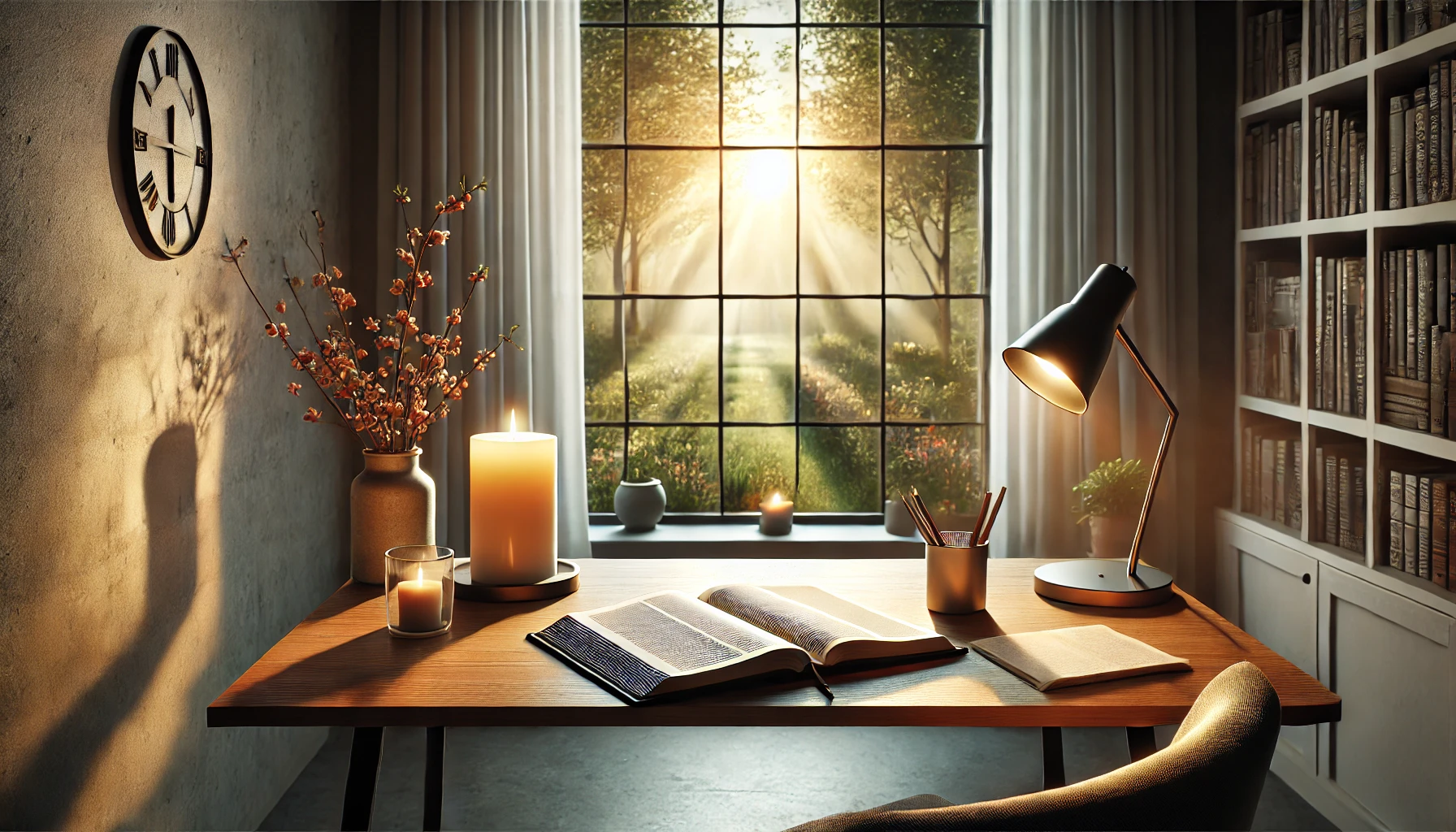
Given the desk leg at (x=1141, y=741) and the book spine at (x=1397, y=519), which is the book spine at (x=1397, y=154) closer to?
the book spine at (x=1397, y=519)

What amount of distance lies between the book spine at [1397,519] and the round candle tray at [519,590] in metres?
1.90

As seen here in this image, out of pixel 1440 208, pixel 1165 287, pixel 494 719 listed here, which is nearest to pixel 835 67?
pixel 1165 287

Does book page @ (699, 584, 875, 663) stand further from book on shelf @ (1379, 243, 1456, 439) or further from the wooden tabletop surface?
book on shelf @ (1379, 243, 1456, 439)

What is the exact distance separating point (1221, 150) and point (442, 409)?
254cm

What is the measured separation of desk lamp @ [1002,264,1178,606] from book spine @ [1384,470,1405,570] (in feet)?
3.18

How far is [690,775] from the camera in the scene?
2.88 meters

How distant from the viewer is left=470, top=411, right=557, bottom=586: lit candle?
5.43ft

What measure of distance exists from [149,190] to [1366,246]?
9.36 ft

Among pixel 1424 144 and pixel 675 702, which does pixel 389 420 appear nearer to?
pixel 675 702

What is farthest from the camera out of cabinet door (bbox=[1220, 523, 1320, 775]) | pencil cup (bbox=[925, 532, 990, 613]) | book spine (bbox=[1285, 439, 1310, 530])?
book spine (bbox=[1285, 439, 1310, 530])

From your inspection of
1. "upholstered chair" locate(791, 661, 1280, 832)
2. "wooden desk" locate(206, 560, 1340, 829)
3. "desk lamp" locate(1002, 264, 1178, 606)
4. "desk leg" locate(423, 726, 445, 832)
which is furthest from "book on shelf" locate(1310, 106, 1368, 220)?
"desk leg" locate(423, 726, 445, 832)

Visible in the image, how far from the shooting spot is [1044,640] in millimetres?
1437

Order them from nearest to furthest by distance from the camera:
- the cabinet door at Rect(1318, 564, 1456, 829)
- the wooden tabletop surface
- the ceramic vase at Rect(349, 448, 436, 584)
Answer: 1. the wooden tabletop surface
2. the ceramic vase at Rect(349, 448, 436, 584)
3. the cabinet door at Rect(1318, 564, 1456, 829)

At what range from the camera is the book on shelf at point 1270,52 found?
2906mm
